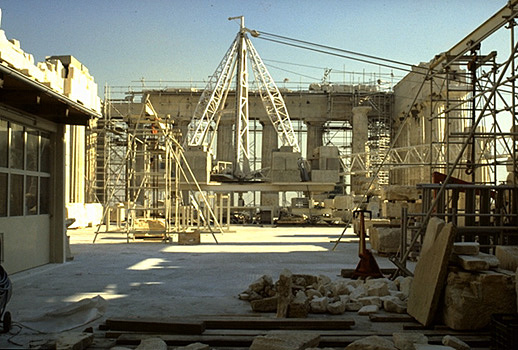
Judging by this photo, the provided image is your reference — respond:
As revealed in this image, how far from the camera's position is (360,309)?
777cm

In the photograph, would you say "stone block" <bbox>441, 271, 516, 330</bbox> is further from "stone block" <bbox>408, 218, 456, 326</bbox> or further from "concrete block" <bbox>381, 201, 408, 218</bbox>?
"concrete block" <bbox>381, 201, 408, 218</bbox>

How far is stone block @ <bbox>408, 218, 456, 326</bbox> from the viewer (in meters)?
6.86

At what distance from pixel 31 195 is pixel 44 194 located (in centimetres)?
66

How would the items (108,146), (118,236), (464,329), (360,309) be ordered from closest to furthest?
(464,329) < (360,309) < (118,236) < (108,146)

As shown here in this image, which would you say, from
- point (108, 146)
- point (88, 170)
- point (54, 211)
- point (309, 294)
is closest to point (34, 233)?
point (54, 211)

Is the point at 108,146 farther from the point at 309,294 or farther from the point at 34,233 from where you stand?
the point at 309,294

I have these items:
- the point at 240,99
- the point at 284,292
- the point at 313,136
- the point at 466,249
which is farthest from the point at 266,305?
the point at 313,136

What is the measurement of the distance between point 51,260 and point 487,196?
31.1ft

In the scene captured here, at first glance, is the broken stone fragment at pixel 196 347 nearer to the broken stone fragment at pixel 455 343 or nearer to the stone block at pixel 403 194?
the broken stone fragment at pixel 455 343

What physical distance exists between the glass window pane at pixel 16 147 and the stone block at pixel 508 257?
342 inches

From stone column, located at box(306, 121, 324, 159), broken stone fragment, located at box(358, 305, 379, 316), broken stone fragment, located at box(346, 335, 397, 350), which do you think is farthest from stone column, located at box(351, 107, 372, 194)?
broken stone fragment, located at box(346, 335, 397, 350)

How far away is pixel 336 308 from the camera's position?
25.1 feet

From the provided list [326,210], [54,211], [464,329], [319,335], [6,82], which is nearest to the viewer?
[319,335]

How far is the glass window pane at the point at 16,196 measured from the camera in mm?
11141
